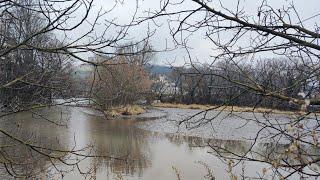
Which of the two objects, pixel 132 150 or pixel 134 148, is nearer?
pixel 132 150

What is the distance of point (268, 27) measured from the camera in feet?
7.81

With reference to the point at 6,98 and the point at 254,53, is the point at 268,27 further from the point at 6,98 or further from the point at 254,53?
the point at 6,98

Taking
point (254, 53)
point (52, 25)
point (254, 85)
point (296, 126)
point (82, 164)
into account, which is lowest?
point (82, 164)

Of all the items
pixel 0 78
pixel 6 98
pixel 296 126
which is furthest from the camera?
pixel 0 78

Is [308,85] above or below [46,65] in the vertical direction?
below

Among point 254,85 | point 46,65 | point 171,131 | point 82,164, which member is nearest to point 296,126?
point 254,85

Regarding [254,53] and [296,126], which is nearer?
[296,126]

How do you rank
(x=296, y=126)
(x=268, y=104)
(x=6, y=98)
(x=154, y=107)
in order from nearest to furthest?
(x=296, y=126) → (x=268, y=104) → (x=6, y=98) → (x=154, y=107)

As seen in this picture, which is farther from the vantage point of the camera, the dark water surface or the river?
the dark water surface

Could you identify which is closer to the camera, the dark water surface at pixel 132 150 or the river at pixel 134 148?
the river at pixel 134 148

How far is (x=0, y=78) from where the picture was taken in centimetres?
482

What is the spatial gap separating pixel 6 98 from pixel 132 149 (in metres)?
12.7

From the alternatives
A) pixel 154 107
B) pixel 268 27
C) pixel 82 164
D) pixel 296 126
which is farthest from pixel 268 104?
pixel 154 107

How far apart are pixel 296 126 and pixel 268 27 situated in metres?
0.64
